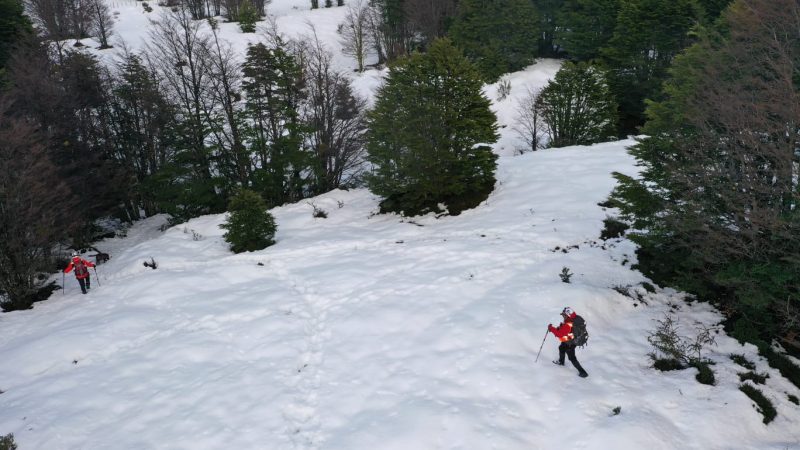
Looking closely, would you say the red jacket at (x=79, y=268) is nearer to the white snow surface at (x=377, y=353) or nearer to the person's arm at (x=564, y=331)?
the white snow surface at (x=377, y=353)

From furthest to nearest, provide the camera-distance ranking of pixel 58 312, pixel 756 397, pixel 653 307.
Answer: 1. pixel 58 312
2. pixel 653 307
3. pixel 756 397

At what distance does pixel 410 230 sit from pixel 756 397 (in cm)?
1262

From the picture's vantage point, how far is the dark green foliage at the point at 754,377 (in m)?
9.66

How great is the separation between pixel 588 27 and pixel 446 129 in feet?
98.6

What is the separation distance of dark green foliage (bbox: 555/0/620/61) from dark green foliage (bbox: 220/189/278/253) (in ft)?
111

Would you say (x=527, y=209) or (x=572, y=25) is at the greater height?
(x=572, y=25)

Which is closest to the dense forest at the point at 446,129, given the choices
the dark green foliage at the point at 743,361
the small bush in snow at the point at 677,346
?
the dark green foliage at the point at 743,361

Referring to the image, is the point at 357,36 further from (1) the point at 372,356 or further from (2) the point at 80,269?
(1) the point at 372,356

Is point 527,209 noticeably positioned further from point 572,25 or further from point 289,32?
point 289,32

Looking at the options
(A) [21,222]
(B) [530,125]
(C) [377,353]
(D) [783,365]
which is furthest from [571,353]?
(B) [530,125]

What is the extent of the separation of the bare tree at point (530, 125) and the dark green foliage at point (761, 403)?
25.8 meters

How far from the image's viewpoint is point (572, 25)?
4212 centimetres

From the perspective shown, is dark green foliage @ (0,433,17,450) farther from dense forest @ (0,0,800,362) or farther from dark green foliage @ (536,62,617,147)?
dark green foliage @ (536,62,617,147)

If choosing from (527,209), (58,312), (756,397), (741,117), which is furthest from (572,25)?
(58,312)
